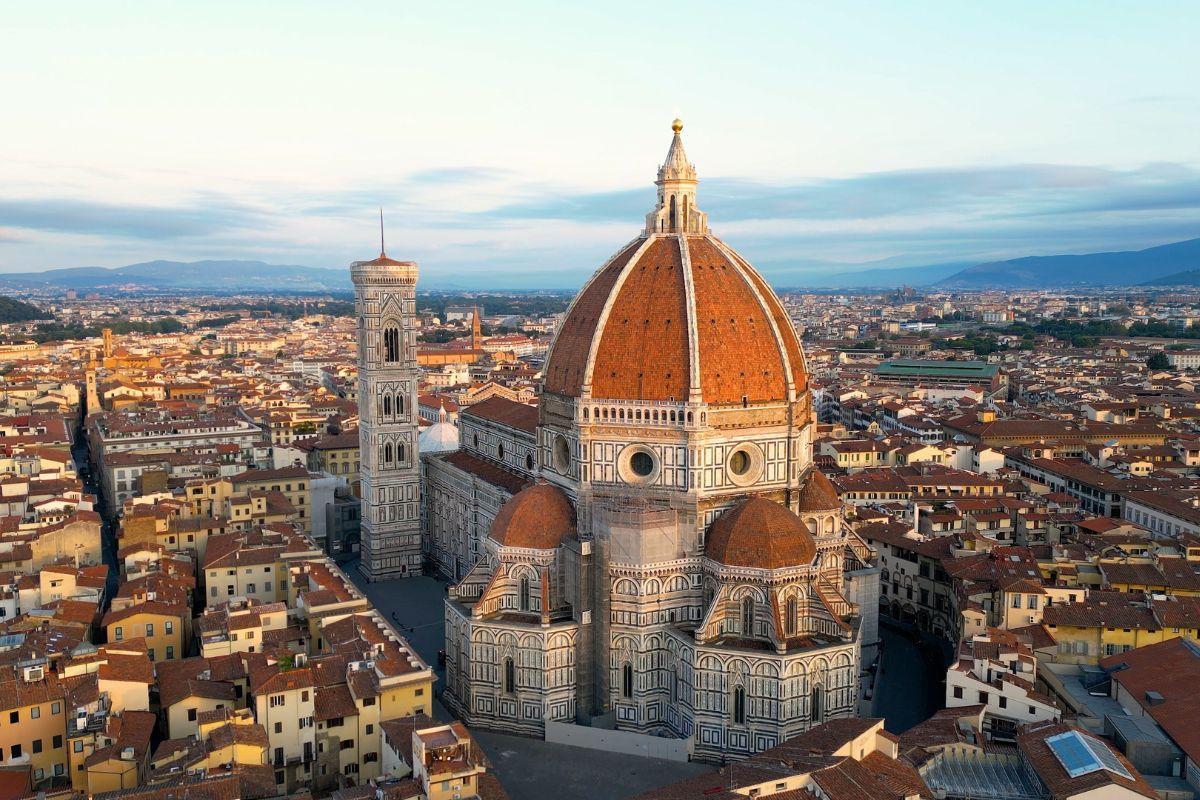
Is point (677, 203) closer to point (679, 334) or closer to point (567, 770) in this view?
point (679, 334)

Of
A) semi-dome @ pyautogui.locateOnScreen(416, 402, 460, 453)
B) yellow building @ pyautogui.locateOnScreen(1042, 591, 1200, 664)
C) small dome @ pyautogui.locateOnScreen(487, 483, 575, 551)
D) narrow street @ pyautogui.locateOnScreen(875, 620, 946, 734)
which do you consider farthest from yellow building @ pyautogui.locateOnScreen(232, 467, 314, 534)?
yellow building @ pyautogui.locateOnScreen(1042, 591, 1200, 664)

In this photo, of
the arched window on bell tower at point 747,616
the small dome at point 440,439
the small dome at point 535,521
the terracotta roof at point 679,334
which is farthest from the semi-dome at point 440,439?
the arched window on bell tower at point 747,616

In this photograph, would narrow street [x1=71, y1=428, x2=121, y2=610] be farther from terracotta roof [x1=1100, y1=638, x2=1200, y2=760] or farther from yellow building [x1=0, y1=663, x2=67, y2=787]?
terracotta roof [x1=1100, y1=638, x2=1200, y2=760]

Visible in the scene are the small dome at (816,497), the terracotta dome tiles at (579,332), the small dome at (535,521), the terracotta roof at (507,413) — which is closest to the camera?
the small dome at (535,521)

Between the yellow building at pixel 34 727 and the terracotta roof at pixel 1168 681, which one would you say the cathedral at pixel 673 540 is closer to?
the terracotta roof at pixel 1168 681

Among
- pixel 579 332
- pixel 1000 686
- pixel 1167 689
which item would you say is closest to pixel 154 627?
pixel 579 332

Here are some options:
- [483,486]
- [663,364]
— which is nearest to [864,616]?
[663,364]

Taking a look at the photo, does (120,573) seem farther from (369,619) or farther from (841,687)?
(841,687)
